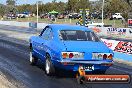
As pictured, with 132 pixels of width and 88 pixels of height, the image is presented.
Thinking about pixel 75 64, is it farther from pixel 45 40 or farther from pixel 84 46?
pixel 45 40

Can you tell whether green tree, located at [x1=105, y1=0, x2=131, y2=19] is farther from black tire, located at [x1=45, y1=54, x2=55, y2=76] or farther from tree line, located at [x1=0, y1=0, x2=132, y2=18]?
black tire, located at [x1=45, y1=54, x2=55, y2=76]

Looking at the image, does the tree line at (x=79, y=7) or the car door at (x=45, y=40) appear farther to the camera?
the tree line at (x=79, y=7)

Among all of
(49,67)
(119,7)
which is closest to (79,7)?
(119,7)

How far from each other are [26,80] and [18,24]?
53745 millimetres

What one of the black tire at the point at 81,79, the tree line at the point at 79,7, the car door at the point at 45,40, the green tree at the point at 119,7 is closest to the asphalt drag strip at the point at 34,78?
the black tire at the point at 81,79

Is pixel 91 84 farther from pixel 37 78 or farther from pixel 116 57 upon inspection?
pixel 116 57

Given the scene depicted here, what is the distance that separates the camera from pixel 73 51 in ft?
36.0

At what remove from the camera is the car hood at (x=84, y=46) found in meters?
11.0

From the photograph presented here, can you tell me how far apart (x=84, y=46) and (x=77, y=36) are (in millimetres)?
968

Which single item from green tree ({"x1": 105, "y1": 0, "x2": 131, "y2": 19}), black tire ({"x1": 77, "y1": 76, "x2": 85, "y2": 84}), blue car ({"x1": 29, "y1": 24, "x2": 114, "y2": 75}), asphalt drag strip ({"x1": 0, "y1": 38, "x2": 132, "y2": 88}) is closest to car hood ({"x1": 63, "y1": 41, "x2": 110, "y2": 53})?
blue car ({"x1": 29, "y1": 24, "x2": 114, "y2": 75})

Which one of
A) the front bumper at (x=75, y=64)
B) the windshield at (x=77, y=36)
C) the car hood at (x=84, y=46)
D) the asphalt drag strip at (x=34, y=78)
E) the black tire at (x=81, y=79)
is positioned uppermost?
the windshield at (x=77, y=36)

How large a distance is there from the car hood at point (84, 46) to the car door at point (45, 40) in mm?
849

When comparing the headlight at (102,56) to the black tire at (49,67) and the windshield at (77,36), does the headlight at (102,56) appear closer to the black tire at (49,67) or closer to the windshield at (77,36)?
the windshield at (77,36)

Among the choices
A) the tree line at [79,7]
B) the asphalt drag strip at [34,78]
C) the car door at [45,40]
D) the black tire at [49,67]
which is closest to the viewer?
the asphalt drag strip at [34,78]
